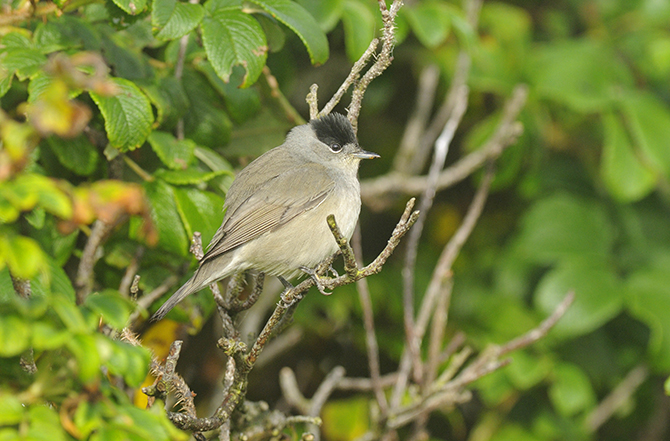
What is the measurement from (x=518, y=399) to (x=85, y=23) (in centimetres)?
322

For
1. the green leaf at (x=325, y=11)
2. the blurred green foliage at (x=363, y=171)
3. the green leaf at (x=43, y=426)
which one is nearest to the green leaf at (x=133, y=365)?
the blurred green foliage at (x=363, y=171)

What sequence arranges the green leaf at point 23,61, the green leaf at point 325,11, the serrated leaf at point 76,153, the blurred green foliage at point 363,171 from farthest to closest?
the green leaf at point 325,11 < the serrated leaf at point 76,153 < the green leaf at point 23,61 < the blurred green foliage at point 363,171

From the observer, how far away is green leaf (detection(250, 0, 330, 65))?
218 centimetres

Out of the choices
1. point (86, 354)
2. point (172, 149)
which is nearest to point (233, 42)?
point (172, 149)

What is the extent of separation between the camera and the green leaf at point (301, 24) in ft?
7.15

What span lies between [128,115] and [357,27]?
1276 millimetres

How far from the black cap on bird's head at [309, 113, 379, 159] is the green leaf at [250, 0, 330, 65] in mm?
380

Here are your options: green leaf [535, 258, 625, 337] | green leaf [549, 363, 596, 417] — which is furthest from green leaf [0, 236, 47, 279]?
green leaf [549, 363, 596, 417]

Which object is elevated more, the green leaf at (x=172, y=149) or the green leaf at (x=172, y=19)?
the green leaf at (x=172, y=19)

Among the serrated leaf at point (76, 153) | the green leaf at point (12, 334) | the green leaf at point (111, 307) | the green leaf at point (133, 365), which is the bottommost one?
the serrated leaf at point (76, 153)

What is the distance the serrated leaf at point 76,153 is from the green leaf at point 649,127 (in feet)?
8.91

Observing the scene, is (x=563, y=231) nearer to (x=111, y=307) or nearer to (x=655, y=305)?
(x=655, y=305)

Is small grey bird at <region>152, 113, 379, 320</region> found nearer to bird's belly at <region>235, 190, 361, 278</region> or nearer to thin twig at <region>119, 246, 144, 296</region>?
bird's belly at <region>235, 190, 361, 278</region>

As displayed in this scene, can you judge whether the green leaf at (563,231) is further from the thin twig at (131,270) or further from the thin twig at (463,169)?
the thin twig at (131,270)
